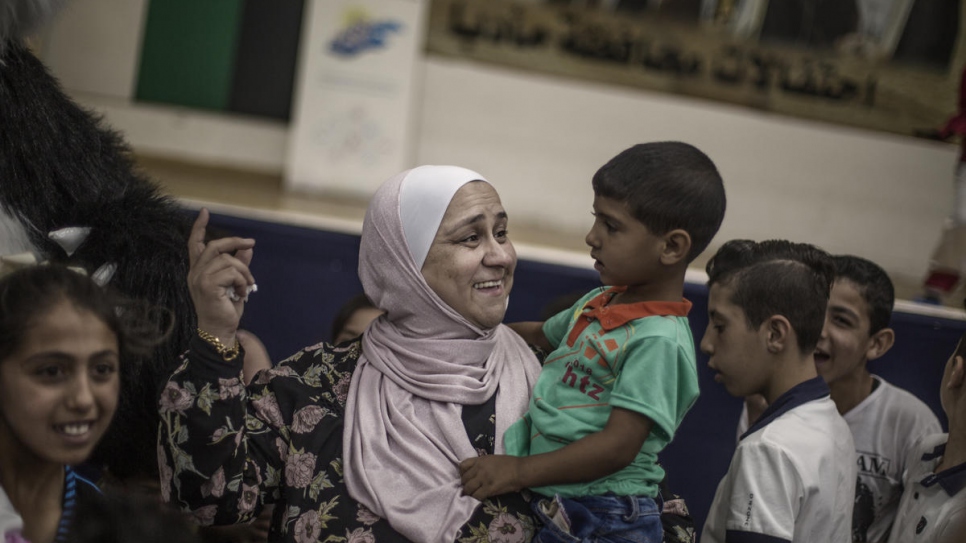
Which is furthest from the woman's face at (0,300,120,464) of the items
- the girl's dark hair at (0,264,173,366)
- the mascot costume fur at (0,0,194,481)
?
the mascot costume fur at (0,0,194,481)

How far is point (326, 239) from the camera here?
293 centimetres

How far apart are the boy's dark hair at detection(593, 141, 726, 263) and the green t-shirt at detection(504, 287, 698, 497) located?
0.50ft

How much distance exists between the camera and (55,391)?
150cm

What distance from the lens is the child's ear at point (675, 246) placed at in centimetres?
188

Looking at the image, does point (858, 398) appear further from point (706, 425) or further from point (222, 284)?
point (222, 284)

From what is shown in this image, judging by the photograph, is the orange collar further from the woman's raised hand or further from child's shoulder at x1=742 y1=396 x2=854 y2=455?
the woman's raised hand

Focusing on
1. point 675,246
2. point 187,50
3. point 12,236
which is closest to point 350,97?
point 187,50

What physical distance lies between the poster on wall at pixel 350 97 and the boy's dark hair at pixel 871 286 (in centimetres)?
520

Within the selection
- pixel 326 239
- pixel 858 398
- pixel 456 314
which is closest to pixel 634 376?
pixel 456 314

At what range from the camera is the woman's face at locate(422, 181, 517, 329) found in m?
1.98

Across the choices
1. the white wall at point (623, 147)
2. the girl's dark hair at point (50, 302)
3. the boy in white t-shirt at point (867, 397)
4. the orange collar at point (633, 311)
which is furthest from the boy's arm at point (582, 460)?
the white wall at point (623, 147)

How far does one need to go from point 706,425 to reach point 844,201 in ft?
19.3

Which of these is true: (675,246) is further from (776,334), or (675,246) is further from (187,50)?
(187,50)

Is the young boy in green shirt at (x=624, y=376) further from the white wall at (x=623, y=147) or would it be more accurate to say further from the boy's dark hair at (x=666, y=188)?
the white wall at (x=623, y=147)
